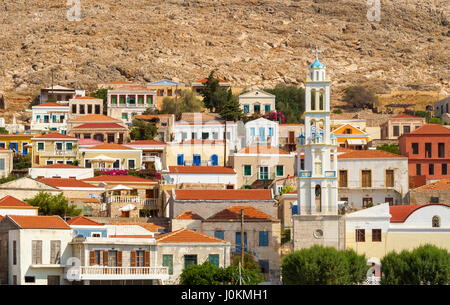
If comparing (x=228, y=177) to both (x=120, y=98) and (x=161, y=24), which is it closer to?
(x=120, y=98)

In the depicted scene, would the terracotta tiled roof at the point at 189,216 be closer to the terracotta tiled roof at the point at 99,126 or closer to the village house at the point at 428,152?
the village house at the point at 428,152

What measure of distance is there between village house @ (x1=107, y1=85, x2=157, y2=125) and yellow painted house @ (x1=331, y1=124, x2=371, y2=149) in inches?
934

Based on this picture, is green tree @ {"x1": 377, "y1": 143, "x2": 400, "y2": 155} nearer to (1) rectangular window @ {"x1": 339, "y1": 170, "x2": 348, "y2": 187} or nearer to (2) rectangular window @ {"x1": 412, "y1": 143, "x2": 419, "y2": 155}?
(2) rectangular window @ {"x1": 412, "y1": 143, "x2": 419, "y2": 155}

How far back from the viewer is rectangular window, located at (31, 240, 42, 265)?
66.4m

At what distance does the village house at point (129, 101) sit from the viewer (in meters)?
126

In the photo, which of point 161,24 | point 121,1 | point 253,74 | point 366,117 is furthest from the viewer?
point 121,1

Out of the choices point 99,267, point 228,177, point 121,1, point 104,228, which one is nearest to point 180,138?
point 228,177

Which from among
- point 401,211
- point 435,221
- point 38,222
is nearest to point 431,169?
point 401,211

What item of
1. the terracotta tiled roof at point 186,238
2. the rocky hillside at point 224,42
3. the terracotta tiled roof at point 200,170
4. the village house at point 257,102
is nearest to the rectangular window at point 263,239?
the terracotta tiled roof at point 186,238

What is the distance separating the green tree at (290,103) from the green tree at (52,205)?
4518 centimetres

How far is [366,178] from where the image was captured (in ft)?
279

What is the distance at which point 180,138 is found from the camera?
363ft
